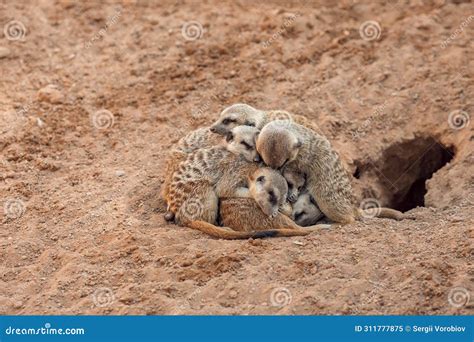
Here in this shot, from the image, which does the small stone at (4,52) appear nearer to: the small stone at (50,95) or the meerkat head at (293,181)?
the small stone at (50,95)

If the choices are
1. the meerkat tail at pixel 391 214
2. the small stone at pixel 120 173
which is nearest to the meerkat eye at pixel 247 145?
the meerkat tail at pixel 391 214

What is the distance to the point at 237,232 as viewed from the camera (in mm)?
6047

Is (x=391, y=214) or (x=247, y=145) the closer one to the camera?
(x=247, y=145)

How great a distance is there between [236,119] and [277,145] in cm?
70

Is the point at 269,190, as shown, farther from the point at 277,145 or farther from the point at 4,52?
the point at 4,52

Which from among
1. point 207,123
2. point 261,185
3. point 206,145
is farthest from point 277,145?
point 207,123

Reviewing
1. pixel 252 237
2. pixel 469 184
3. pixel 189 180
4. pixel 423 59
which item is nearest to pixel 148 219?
pixel 189 180

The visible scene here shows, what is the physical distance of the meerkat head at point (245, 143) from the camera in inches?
246

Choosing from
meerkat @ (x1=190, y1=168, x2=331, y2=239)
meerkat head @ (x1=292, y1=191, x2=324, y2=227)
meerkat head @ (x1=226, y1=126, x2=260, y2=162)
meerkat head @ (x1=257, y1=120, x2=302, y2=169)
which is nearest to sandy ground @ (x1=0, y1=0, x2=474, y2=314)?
meerkat @ (x1=190, y1=168, x2=331, y2=239)

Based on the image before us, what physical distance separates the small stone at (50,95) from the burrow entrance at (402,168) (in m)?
2.67

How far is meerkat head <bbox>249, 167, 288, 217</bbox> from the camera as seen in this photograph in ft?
19.6

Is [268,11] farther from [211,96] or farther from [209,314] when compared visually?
[209,314]

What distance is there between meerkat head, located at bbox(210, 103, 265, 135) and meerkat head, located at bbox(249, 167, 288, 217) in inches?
23.8

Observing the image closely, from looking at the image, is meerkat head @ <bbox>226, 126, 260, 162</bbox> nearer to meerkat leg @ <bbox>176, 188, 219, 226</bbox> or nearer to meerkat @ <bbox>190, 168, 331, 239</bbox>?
meerkat @ <bbox>190, 168, 331, 239</bbox>
